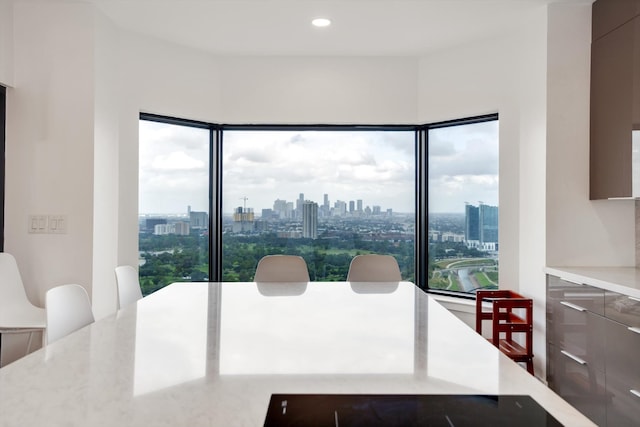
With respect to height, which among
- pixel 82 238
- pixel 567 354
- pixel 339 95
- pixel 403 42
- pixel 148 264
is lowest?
pixel 567 354

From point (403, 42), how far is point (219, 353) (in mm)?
3510

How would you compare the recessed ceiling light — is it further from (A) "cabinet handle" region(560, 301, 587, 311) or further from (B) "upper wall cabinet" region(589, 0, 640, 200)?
(A) "cabinet handle" region(560, 301, 587, 311)

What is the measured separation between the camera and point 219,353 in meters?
1.22

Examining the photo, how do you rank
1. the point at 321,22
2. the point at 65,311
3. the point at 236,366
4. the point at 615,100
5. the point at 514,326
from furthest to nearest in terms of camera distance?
the point at 321,22, the point at 514,326, the point at 615,100, the point at 65,311, the point at 236,366

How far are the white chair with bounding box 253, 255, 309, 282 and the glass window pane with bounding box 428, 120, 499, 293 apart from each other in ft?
6.00

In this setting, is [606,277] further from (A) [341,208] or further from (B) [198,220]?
(B) [198,220]

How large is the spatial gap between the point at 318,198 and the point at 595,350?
2.76m

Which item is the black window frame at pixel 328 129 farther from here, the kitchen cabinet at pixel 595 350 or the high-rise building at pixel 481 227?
the kitchen cabinet at pixel 595 350

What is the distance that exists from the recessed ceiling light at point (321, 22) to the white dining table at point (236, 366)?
8.34 ft

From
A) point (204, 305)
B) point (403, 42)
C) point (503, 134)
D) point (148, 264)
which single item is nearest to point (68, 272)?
point (148, 264)

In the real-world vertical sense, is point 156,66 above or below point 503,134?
above

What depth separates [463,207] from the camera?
167 inches

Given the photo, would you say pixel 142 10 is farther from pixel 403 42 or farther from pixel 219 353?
pixel 219 353

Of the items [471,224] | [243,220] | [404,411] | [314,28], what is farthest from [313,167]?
[404,411]
